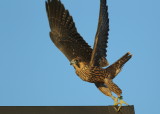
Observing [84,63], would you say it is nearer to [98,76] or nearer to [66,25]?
[98,76]

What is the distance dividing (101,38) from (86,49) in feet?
0.92

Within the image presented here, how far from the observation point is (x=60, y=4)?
5.77 meters

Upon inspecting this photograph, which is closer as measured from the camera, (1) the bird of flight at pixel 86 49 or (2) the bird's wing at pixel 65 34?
(1) the bird of flight at pixel 86 49

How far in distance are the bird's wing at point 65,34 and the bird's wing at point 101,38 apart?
0.19 m

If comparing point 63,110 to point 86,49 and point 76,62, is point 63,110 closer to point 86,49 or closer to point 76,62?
point 76,62

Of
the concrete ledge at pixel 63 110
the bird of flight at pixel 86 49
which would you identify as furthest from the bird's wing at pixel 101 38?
the concrete ledge at pixel 63 110

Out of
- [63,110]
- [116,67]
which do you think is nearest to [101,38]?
[116,67]

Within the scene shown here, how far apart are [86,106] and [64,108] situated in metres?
0.30

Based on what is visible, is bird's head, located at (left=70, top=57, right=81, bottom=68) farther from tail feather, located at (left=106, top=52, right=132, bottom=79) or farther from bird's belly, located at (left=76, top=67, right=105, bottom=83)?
tail feather, located at (left=106, top=52, right=132, bottom=79)

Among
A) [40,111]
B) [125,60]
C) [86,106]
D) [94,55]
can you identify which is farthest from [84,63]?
[40,111]

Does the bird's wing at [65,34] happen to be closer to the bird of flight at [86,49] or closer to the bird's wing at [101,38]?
the bird of flight at [86,49]

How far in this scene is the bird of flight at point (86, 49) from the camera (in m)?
5.37

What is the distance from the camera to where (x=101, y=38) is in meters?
5.59

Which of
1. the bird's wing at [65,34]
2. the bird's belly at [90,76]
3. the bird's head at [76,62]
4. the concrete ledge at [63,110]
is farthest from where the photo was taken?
the bird's wing at [65,34]
